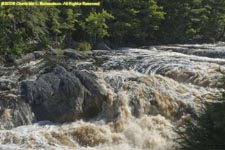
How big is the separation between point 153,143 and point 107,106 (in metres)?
2.29

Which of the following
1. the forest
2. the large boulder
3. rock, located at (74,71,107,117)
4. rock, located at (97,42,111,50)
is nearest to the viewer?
the large boulder

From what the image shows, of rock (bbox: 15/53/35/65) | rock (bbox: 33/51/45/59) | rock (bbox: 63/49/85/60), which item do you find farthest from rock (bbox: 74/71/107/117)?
rock (bbox: 33/51/45/59)

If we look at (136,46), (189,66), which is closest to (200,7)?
(136,46)

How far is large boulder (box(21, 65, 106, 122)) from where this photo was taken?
13094 millimetres

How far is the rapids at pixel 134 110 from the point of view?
11844mm

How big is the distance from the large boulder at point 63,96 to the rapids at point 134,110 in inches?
11.6

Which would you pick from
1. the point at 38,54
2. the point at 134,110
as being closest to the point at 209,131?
the point at 134,110

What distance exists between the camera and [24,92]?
A: 1357 cm

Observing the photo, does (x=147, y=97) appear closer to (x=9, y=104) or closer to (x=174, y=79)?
(x=174, y=79)

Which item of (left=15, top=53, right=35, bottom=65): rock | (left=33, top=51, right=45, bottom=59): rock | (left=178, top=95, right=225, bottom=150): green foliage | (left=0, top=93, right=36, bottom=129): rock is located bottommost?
(left=0, top=93, right=36, bottom=129): rock

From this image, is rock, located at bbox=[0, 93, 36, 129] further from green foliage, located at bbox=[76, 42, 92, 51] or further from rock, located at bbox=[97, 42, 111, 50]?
rock, located at bbox=[97, 42, 111, 50]

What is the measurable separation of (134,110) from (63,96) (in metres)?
2.33

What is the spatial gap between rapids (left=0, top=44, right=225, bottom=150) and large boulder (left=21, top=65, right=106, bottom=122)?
295 mm

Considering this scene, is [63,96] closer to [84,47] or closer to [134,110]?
[134,110]
